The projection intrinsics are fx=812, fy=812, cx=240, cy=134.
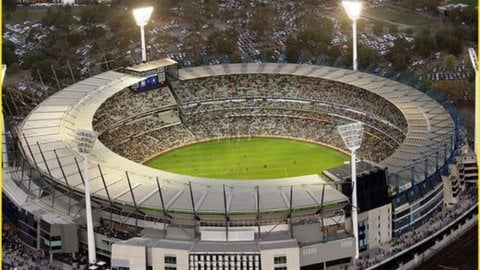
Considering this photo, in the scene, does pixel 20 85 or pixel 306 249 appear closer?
pixel 306 249

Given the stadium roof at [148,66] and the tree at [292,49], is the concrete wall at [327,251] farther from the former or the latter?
the tree at [292,49]

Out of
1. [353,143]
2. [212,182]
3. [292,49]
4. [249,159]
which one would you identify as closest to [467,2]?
[292,49]

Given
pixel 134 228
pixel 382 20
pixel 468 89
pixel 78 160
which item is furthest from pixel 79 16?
pixel 134 228

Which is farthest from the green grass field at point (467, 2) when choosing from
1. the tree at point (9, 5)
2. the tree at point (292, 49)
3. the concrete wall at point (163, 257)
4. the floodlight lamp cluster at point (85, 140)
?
the concrete wall at point (163, 257)

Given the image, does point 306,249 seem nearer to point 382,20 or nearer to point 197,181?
point 197,181

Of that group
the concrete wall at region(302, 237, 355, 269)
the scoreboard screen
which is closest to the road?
the concrete wall at region(302, 237, 355, 269)

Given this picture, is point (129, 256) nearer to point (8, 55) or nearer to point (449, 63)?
point (449, 63)

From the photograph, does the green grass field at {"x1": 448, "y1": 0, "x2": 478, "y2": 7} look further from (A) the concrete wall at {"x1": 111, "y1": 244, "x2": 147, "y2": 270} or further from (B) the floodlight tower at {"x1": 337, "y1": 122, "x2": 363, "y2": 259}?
(A) the concrete wall at {"x1": 111, "y1": 244, "x2": 147, "y2": 270}
